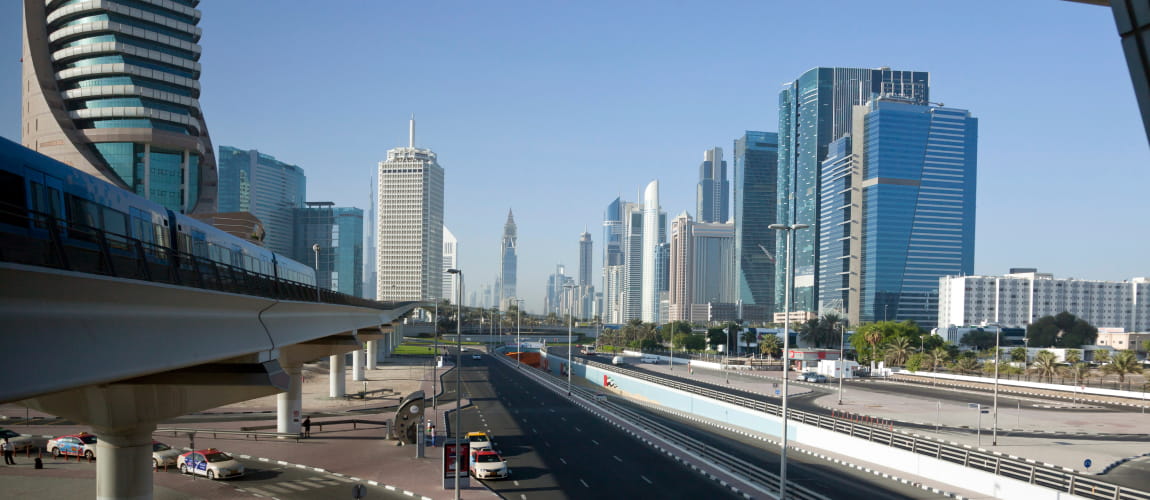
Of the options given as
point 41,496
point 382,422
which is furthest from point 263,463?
point 382,422

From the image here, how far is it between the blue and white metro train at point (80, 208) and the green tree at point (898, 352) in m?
102

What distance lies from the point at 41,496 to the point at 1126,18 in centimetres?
3599

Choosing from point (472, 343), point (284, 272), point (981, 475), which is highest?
point (284, 272)

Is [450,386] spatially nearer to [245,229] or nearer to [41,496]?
[245,229]

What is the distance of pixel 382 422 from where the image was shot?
50.0 meters

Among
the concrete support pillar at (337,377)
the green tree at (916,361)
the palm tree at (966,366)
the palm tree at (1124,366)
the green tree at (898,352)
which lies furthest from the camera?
Result: the green tree at (898,352)

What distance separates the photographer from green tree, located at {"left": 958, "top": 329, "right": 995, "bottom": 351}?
168 meters

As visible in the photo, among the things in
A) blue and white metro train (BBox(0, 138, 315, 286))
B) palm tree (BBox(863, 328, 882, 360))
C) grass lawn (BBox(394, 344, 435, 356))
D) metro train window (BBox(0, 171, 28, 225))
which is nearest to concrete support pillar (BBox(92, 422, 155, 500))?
blue and white metro train (BBox(0, 138, 315, 286))

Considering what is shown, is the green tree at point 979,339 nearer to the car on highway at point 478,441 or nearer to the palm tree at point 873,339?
the palm tree at point 873,339

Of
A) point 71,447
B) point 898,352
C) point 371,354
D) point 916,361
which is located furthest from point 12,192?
point 898,352

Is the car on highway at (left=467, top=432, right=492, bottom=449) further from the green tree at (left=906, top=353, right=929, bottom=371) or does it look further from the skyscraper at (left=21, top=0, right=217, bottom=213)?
the green tree at (left=906, top=353, right=929, bottom=371)

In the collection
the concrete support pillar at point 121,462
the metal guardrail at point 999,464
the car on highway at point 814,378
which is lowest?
the car on highway at point 814,378

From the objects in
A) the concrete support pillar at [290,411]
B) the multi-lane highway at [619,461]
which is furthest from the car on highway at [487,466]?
the concrete support pillar at [290,411]

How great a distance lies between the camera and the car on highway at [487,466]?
3353 centimetres
